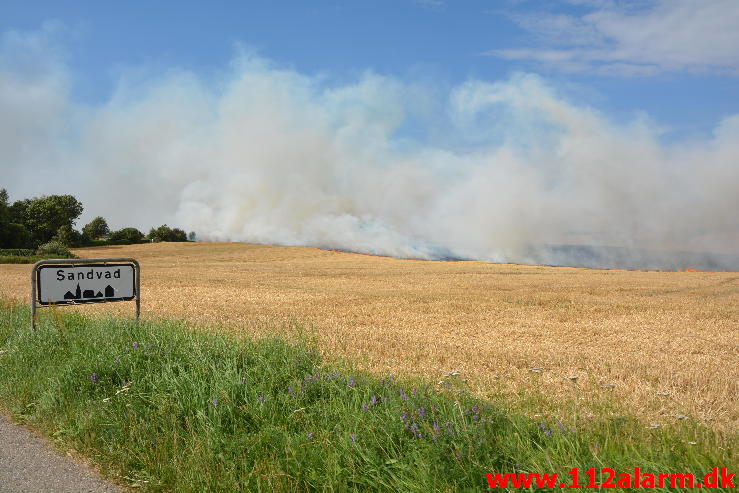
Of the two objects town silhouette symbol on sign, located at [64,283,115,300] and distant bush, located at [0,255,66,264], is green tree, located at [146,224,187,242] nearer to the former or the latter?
distant bush, located at [0,255,66,264]

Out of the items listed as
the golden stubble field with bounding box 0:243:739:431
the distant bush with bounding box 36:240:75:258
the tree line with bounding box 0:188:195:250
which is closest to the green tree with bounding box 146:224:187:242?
the tree line with bounding box 0:188:195:250

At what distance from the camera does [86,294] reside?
28.3ft

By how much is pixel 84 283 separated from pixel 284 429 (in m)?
5.54

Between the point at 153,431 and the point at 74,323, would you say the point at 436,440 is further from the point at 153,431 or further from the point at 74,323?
the point at 74,323

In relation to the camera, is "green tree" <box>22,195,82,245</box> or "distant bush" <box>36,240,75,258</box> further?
"green tree" <box>22,195,82,245</box>

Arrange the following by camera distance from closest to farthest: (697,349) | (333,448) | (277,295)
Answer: (333,448) → (697,349) → (277,295)

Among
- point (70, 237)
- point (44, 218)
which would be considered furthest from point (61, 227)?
point (44, 218)

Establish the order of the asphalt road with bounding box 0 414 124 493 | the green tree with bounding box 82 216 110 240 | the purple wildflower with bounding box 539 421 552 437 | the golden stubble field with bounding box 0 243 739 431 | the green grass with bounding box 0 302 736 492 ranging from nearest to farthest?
the green grass with bounding box 0 302 736 492 < the purple wildflower with bounding box 539 421 552 437 < the asphalt road with bounding box 0 414 124 493 < the golden stubble field with bounding box 0 243 739 431 < the green tree with bounding box 82 216 110 240

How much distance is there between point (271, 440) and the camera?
449cm

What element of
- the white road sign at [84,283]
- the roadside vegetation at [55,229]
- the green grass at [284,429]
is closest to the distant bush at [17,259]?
the roadside vegetation at [55,229]

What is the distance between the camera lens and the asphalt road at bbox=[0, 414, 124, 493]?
424 centimetres

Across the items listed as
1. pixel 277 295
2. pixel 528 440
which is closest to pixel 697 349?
pixel 528 440

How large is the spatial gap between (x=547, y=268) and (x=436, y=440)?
158ft

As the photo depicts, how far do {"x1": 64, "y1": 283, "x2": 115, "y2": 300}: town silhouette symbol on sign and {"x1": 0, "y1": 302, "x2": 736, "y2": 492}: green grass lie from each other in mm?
1715
